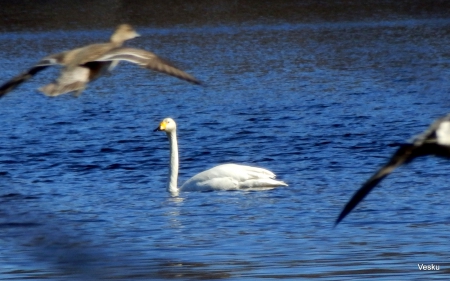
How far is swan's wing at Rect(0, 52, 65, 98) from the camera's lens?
9.41 ft

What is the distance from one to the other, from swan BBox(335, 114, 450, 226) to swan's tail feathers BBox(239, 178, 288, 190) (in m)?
7.46

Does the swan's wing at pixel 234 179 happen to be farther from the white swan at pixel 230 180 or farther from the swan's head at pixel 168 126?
the swan's head at pixel 168 126

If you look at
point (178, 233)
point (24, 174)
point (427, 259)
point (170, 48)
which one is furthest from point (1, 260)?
point (170, 48)

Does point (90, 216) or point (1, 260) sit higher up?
point (90, 216)

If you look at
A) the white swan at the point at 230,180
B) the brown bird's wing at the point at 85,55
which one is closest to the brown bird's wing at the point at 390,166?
the brown bird's wing at the point at 85,55

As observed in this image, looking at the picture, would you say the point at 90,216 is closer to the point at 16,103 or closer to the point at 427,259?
the point at 427,259

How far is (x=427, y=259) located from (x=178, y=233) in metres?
2.09

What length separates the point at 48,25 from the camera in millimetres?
32344

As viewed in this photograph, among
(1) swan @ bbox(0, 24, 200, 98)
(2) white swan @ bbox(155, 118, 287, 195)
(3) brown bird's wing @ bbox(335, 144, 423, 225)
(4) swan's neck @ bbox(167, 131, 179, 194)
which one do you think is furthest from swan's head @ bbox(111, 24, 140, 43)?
(4) swan's neck @ bbox(167, 131, 179, 194)

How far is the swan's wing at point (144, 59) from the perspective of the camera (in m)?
3.37

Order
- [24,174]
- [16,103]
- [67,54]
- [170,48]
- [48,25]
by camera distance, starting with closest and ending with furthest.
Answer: [67,54] < [24,174] < [16,103] < [170,48] < [48,25]

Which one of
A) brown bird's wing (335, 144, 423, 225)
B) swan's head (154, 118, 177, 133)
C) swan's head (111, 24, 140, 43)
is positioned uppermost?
swan's head (154, 118, 177, 133)

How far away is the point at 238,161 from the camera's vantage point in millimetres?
11422

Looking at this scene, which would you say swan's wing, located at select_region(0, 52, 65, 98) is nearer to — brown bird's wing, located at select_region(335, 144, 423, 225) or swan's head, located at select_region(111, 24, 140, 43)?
swan's head, located at select_region(111, 24, 140, 43)
